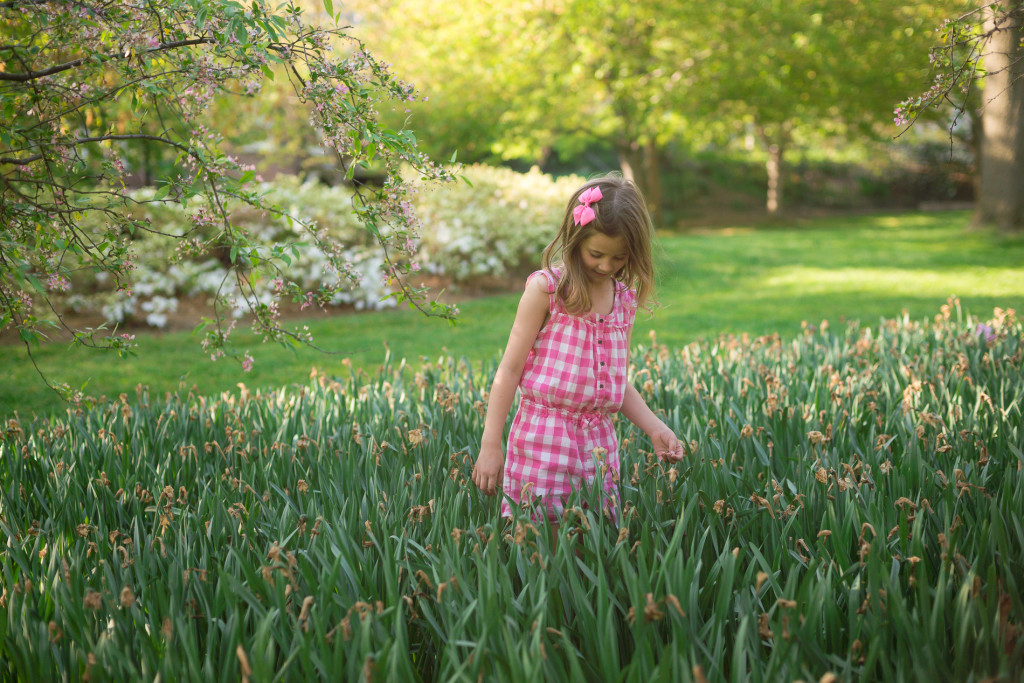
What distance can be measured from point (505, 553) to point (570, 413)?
1.66ft

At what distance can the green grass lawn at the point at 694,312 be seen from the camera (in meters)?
5.86

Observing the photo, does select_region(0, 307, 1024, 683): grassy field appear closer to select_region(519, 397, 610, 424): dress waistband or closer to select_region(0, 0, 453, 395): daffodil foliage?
select_region(519, 397, 610, 424): dress waistband

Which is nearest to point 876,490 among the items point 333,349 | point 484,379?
point 484,379

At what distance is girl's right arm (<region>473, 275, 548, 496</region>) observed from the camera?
236 cm

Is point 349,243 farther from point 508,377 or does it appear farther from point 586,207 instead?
point 586,207

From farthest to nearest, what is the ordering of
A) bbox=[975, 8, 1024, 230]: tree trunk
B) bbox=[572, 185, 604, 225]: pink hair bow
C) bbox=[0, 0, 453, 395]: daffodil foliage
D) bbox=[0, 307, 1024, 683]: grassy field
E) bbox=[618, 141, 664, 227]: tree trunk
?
bbox=[618, 141, 664, 227]: tree trunk < bbox=[975, 8, 1024, 230]: tree trunk < bbox=[0, 0, 453, 395]: daffodil foliage < bbox=[572, 185, 604, 225]: pink hair bow < bbox=[0, 307, 1024, 683]: grassy field

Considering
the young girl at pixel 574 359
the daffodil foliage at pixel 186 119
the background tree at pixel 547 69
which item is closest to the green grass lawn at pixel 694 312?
the young girl at pixel 574 359

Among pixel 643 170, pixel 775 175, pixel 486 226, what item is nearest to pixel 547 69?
pixel 643 170

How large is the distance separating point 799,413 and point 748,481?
765 mm

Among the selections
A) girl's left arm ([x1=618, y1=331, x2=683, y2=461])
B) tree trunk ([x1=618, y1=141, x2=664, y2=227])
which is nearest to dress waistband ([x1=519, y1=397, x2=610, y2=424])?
girl's left arm ([x1=618, y1=331, x2=683, y2=461])

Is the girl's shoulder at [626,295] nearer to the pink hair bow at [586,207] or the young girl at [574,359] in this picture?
the young girl at [574,359]

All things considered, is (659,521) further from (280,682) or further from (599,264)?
(280,682)

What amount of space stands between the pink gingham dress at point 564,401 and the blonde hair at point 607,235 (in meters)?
0.06

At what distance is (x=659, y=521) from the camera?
224 centimetres
